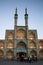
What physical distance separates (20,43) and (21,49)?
66.9 inches

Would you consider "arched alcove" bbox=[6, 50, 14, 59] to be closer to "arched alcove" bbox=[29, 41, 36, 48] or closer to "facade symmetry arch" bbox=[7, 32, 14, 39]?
"facade symmetry arch" bbox=[7, 32, 14, 39]

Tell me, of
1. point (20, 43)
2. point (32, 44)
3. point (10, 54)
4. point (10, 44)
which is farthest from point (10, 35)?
point (32, 44)

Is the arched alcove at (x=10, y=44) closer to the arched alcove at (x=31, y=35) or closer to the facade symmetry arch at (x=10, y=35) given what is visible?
the facade symmetry arch at (x=10, y=35)

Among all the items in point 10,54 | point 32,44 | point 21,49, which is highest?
point 32,44

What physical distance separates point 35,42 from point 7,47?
287 inches

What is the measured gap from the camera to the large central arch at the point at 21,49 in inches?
1721

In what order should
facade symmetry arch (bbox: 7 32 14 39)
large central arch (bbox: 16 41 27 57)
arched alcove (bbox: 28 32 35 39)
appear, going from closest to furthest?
large central arch (bbox: 16 41 27 57) → facade symmetry arch (bbox: 7 32 14 39) → arched alcove (bbox: 28 32 35 39)

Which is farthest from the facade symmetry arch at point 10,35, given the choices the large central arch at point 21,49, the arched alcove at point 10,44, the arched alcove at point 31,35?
the arched alcove at point 31,35

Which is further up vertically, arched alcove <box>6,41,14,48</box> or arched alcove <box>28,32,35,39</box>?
arched alcove <box>28,32,35,39</box>

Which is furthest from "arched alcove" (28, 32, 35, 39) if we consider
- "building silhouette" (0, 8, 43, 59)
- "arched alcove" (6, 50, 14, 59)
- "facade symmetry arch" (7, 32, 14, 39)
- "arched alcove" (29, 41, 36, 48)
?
"arched alcove" (6, 50, 14, 59)

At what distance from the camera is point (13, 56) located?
43250 millimetres

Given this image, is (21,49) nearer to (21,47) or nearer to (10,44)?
(21,47)

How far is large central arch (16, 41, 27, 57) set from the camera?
43.7 meters

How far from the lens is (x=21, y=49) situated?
44125mm
